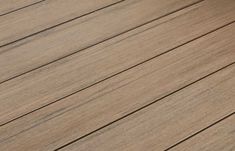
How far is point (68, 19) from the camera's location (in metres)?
1.53

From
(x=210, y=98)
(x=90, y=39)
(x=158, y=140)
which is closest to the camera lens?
(x=158, y=140)

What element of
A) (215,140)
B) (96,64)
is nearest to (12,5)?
(96,64)

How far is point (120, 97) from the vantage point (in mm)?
1222

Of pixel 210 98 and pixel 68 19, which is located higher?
pixel 68 19

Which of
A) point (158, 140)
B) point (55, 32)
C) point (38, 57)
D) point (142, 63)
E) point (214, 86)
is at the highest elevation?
point (55, 32)

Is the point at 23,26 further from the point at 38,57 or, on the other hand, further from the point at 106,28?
the point at 106,28

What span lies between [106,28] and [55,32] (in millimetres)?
192

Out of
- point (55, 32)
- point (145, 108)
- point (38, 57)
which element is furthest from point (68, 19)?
point (145, 108)

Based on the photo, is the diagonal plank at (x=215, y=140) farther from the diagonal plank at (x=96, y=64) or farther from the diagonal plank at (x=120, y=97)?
the diagonal plank at (x=96, y=64)

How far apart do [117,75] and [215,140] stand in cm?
38

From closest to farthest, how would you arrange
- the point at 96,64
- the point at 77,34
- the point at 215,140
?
the point at 215,140
the point at 96,64
the point at 77,34

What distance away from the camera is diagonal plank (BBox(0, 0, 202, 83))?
1366mm

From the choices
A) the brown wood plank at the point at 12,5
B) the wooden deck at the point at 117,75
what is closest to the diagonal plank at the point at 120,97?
the wooden deck at the point at 117,75

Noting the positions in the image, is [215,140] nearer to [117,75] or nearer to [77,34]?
[117,75]
